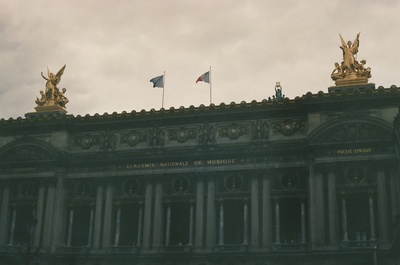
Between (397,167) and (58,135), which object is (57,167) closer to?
(58,135)

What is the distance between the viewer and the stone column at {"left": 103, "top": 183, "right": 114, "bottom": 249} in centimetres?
5319

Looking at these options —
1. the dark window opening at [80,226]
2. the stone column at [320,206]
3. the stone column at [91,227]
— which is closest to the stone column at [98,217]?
the stone column at [91,227]

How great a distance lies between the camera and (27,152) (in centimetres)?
5800

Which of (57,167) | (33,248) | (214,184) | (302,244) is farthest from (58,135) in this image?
(302,244)

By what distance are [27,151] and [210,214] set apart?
18.6 meters

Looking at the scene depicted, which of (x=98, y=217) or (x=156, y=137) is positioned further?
(x=156, y=137)

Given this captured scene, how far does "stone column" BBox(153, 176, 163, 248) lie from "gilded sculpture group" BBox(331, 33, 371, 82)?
17.1 meters

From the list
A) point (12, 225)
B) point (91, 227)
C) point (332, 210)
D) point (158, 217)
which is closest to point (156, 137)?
point (158, 217)

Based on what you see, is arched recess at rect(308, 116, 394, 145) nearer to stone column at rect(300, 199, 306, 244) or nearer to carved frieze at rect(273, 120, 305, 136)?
carved frieze at rect(273, 120, 305, 136)

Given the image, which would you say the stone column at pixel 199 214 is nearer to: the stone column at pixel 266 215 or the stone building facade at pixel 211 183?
the stone building facade at pixel 211 183

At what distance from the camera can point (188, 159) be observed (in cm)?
5291

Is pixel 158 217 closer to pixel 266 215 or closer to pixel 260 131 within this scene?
pixel 266 215

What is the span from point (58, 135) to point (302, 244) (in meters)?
24.1

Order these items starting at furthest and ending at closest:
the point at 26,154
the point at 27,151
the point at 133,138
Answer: the point at 27,151 < the point at 26,154 < the point at 133,138
